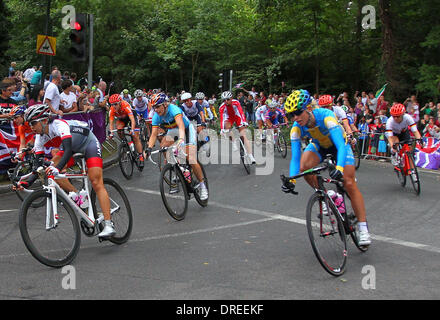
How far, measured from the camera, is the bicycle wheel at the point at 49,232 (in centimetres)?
587

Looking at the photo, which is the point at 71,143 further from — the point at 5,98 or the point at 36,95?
the point at 36,95

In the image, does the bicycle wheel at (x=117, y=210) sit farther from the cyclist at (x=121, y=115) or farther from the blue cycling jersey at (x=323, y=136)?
the cyclist at (x=121, y=115)

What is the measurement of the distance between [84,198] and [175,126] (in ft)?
11.1

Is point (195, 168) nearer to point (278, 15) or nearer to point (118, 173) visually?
point (118, 173)

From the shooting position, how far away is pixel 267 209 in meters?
9.79

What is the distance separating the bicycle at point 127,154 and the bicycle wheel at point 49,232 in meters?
7.06

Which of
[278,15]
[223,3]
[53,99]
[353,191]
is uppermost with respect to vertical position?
[223,3]

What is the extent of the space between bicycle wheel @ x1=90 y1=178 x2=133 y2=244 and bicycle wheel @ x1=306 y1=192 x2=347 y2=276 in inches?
101

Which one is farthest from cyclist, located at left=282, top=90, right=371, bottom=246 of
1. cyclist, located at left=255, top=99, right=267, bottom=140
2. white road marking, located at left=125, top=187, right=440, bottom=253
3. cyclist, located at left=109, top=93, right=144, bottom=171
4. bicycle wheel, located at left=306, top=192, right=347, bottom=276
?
cyclist, located at left=255, top=99, right=267, bottom=140
